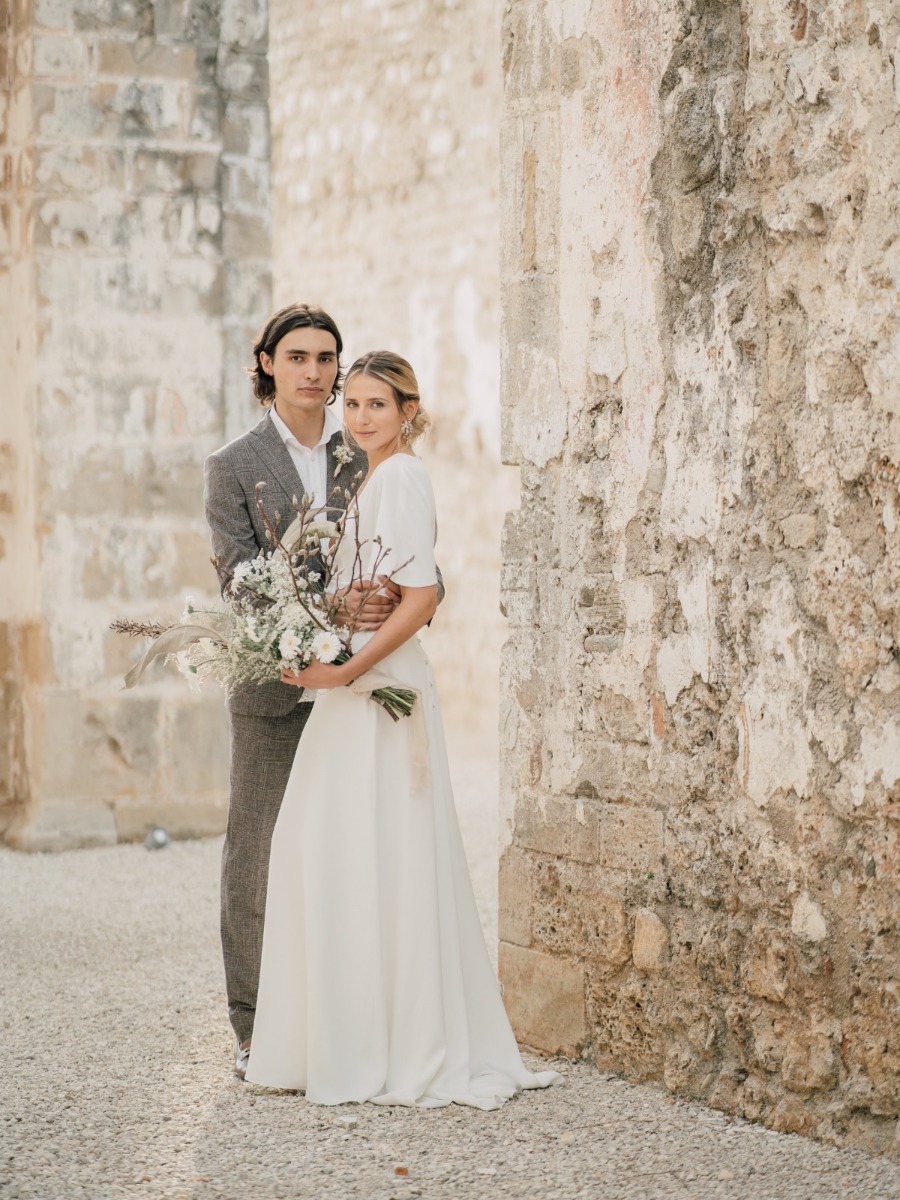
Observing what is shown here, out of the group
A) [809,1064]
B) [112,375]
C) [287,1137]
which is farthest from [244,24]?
[809,1064]

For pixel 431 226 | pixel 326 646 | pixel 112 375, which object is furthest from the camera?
pixel 431 226

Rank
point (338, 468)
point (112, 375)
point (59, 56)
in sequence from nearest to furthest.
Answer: point (338, 468)
point (59, 56)
point (112, 375)

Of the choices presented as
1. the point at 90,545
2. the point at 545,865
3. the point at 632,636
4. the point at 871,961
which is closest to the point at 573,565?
the point at 632,636

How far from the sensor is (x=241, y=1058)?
12.7 feet

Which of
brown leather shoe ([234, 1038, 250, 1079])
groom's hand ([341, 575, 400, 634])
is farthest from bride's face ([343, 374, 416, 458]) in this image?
brown leather shoe ([234, 1038, 250, 1079])

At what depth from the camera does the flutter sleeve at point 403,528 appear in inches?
140

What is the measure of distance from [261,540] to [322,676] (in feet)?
1.85

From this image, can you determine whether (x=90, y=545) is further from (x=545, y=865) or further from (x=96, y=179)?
(x=545, y=865)

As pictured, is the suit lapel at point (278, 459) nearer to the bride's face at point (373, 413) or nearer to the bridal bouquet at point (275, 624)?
the bridal bouquet at point (275, 624)

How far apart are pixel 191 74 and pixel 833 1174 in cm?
554

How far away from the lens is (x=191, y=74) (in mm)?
7023

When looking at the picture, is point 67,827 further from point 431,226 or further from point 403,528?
point 431,226

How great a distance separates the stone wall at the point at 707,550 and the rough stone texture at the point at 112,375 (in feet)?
10.9

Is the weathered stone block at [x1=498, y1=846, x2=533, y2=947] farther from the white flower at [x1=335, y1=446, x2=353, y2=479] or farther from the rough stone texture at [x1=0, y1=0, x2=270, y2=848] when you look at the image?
the rough stone texture at [x1=0, y1=0, x2=270, y2=848]
